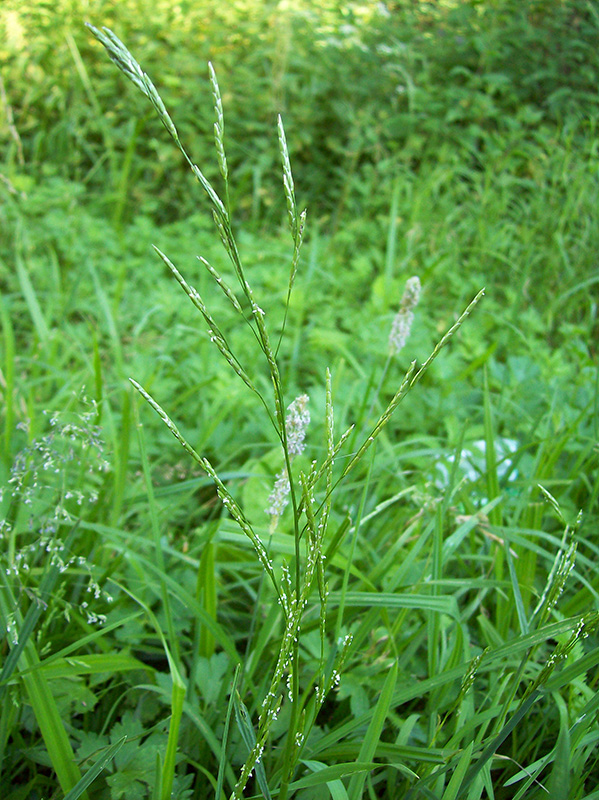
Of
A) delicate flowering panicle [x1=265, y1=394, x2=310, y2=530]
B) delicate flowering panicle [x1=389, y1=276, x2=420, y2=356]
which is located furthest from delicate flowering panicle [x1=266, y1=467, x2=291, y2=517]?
delicate flowering panicle [x1=389, y1=276, x2=420, y2=356]

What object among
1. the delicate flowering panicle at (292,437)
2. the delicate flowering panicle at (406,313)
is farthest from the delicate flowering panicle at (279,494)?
the delicate flowering panicle at (406,313)

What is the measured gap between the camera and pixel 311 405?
197 centimetres

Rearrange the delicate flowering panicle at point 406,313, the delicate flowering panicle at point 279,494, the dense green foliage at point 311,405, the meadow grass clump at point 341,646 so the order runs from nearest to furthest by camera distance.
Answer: the meadow grass clump at point 341,646 → the delicate flowering panicle at point 279,494 → the dense green foliage at point 311,405 → the delicate flowering panicle at point 406,313

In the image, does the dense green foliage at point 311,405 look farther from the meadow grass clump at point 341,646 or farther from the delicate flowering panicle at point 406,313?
the delicate flowering panicle at point 406,313

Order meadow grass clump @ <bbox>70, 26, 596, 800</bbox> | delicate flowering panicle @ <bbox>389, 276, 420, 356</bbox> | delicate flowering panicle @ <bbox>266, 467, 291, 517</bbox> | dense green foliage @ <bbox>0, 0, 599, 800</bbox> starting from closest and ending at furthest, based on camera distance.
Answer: meadow grass clump @ <bbox>70, 26, 596, 800</bbox>, delicate flowering panicle @ <bbox>266, 467, 291, 517</bbox>, dense green foliage @ <bbox>0, 0, 599, 800</bbox>, delicate flowering panicle @ <bbox>389, 276, 420, 356</bbox>

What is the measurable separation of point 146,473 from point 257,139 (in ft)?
10.8

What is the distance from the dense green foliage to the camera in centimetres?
100

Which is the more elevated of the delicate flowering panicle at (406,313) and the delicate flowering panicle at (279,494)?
the delicate flowering panicle at (406,313)

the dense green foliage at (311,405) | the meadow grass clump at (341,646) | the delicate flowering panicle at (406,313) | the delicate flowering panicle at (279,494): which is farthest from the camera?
the delicate flowering panicle at (406,313)

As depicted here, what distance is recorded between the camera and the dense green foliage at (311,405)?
100 centimetres

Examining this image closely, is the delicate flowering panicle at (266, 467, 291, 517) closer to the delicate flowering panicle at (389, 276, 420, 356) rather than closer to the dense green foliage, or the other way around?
the dense green foliage

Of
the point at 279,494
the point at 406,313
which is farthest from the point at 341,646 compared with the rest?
the point at 406,313

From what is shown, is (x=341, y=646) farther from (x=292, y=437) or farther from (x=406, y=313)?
(x=406, y=313)

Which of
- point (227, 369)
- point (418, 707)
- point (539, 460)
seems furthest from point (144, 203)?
point (418, 707)
